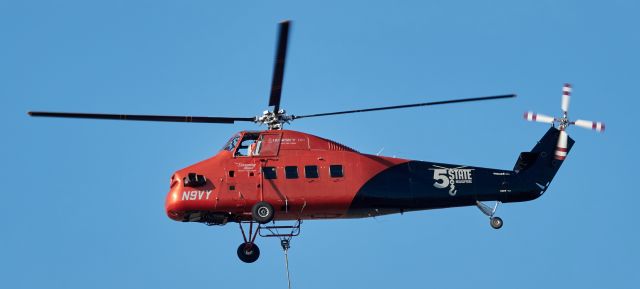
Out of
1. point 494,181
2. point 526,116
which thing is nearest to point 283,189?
point 494,181

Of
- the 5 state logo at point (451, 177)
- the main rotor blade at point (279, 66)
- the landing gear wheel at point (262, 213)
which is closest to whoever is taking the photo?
the main rotor blade at point (279, 66)

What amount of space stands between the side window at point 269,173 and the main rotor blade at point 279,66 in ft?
5.85

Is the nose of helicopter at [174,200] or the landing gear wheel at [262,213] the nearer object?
the landing gear wheel at [262,213]

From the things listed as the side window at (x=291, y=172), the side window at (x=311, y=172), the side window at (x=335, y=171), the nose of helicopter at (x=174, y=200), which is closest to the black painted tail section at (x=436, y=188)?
the side window at (x=335, y=171)

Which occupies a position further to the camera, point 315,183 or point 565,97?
point 565,97

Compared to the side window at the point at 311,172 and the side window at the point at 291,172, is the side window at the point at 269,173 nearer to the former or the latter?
the side window at the point at 291,172

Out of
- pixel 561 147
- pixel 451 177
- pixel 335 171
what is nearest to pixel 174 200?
pixel 335 171

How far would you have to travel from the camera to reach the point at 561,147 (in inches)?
1219

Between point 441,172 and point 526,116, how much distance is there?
3.95m

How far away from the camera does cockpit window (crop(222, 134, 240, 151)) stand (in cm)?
2917

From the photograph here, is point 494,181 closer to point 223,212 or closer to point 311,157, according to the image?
point 311,157

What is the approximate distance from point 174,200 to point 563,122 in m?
12.2

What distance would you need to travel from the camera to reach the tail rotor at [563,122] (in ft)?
101

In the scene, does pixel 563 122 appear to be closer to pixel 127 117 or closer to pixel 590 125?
pixel 590 125
